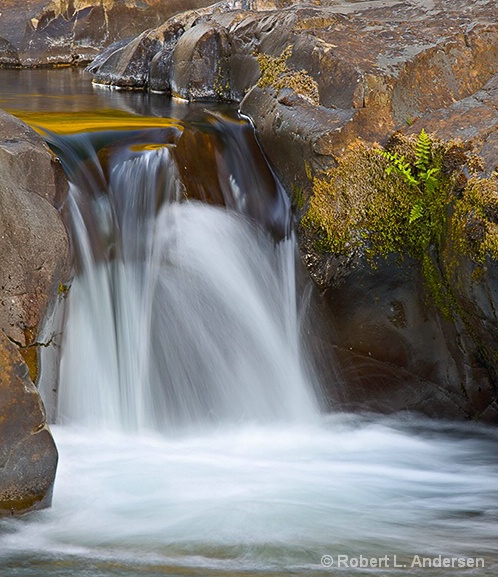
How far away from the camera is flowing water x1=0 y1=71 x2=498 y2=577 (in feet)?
11.6

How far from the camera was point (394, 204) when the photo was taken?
200 inches

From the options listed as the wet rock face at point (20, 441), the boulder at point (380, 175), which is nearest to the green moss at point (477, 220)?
the boulder at point (380, 175)

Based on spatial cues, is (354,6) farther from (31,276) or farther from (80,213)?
(31,276)

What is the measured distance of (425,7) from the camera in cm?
675

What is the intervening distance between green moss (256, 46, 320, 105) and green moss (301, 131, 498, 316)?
0.77 metres

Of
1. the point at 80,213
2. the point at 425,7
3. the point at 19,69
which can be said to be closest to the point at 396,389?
the point at 80,213

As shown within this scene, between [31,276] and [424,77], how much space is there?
295 centimetres

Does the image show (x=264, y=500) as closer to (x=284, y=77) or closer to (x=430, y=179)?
(x=430, y=179)

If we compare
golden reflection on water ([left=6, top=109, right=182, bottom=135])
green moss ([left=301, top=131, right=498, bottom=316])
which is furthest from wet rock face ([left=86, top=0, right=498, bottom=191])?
golden reflection on water ([left=6, top=109, right=182, bottom=135])

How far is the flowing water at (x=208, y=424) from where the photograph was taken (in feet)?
11.6

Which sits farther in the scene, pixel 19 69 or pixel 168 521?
pixel 19 69

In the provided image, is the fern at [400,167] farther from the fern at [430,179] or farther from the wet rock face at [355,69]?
the wet rock face at [355,69]

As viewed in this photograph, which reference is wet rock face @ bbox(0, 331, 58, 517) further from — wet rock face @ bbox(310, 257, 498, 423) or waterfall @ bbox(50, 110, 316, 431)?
wet rock face @ bbox(310, 257, 498, 423)

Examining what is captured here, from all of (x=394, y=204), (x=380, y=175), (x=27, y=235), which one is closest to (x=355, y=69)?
(x=380, y=175)
